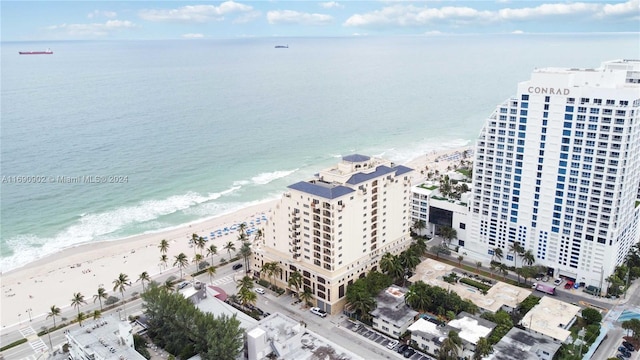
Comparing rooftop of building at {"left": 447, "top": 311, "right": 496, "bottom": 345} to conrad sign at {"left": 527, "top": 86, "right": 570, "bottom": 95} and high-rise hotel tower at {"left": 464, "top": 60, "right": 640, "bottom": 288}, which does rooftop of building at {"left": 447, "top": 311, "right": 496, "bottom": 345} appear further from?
conrad sign at {"left": 527, "top": 86, "right": 570, "bottom": 95}

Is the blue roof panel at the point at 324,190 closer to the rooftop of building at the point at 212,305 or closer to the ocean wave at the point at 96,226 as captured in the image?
the rooftop of building at the point at 212,305

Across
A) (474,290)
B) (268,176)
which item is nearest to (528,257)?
(474,290)

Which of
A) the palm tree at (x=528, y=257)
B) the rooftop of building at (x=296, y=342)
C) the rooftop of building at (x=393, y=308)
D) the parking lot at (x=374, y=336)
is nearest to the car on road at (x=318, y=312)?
the parking lot at (x=374, y=336)

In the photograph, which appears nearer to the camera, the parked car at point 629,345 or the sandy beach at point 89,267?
the parked car at point 629,345

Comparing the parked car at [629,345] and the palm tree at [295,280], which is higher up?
the palm tree at [295,280]

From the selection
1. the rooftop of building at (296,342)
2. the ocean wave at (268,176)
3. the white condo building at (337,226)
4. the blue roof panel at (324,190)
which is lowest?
the ocean wave at (268,176)

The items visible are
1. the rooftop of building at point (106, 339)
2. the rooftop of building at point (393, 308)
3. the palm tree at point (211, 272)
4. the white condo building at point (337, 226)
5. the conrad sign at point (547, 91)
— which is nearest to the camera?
the rooftop of building at point (106, 339)
